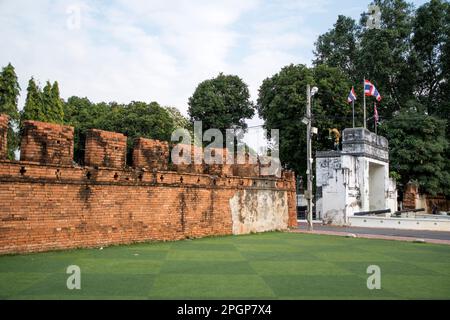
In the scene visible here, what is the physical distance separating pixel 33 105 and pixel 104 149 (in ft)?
84.9

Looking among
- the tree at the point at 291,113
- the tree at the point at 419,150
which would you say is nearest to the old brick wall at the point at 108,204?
the tree at the point at 291,113

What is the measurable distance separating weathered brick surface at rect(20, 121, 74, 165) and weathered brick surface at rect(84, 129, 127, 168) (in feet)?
2.26

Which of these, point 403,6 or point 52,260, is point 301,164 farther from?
point 52,260

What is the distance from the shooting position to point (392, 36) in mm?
35156

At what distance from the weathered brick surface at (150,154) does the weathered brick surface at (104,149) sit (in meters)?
0.66

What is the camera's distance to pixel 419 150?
102 feet

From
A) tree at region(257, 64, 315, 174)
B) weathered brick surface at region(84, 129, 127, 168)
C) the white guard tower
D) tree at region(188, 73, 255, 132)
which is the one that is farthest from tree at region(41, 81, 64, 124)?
weathered brick surface at region(84, 129, 127, 168)

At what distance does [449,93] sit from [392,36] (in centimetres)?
777

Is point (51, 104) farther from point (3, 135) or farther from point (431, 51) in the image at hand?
point (431, 51)

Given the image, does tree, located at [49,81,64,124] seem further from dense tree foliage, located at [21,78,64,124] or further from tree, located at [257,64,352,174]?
tree, located at [257,64,352,174]

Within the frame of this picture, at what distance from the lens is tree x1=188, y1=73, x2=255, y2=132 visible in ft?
138

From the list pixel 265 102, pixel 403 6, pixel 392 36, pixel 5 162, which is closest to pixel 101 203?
pixel 5 162

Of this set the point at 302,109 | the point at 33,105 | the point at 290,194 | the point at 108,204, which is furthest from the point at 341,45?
the point at 108,204
